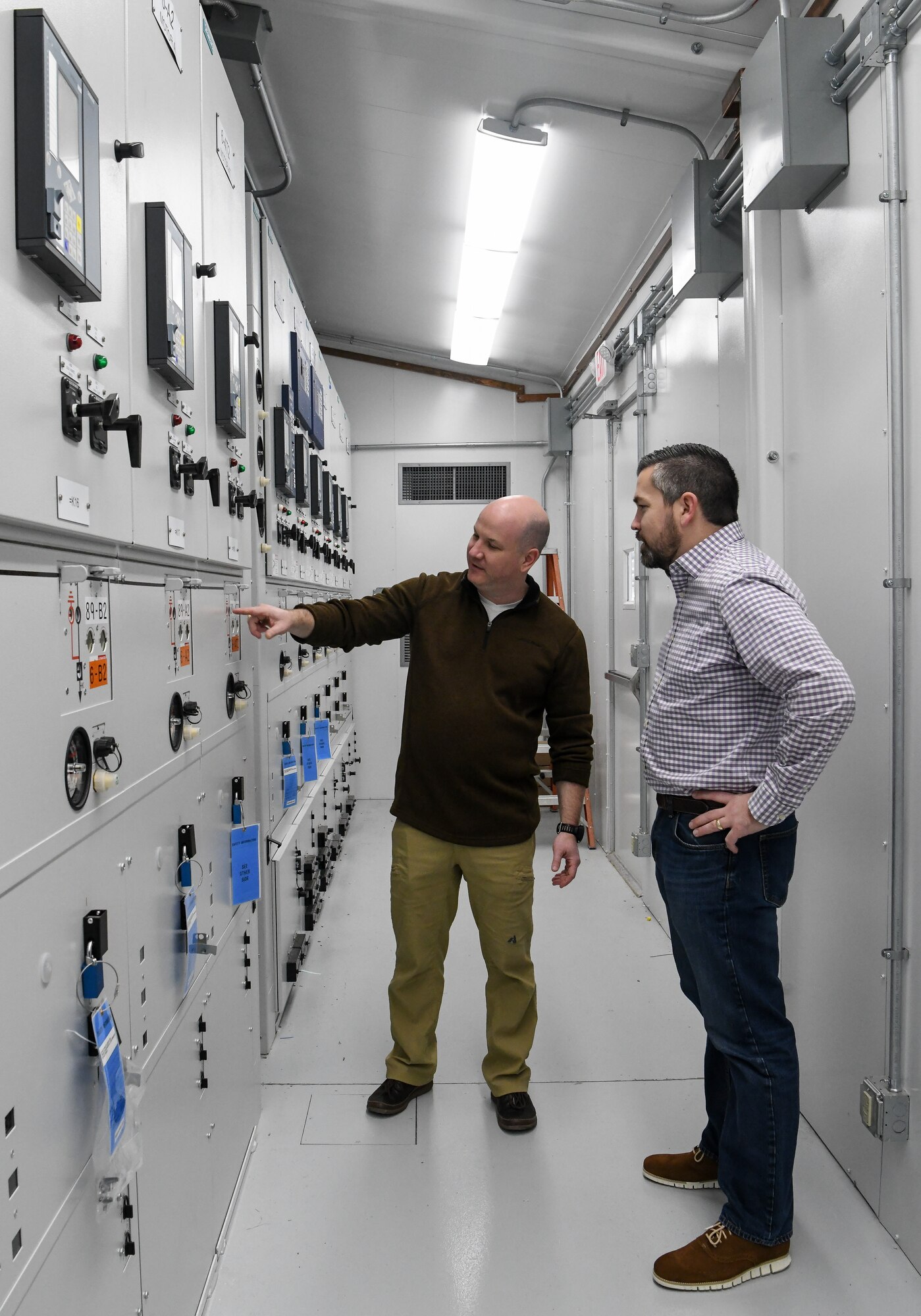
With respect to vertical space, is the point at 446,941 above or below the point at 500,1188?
above

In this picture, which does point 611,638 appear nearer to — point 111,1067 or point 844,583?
point 844,583

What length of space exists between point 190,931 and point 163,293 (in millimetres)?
1242

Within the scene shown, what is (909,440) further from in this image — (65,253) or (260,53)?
(260,53)

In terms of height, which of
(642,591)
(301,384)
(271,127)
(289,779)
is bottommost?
(289,779)

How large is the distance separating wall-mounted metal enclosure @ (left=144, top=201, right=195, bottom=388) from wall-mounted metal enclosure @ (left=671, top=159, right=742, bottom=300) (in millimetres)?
1984

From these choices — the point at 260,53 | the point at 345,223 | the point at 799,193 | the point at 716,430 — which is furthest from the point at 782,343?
the point at 345,223

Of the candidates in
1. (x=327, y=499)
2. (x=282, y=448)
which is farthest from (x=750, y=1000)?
(x=327, y=499)

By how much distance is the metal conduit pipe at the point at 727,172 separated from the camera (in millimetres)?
2635

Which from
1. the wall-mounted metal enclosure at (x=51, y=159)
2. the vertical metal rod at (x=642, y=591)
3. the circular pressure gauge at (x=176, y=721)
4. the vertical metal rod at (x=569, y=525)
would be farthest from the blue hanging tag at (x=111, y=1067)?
the vertical metal rod at (x=569, y=525)

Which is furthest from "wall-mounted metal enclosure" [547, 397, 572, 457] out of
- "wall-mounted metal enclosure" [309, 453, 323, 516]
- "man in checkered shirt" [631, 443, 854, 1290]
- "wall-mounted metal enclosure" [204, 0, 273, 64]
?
"man in checkered shirt" [631, 443, 854, 1290]

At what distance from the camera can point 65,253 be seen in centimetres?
104

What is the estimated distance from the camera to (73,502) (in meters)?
1.14

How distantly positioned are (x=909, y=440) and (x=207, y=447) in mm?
1609

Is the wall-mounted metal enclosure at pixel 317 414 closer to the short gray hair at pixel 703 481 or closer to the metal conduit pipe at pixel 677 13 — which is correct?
the metal conduit pipe at pixel 677 13
